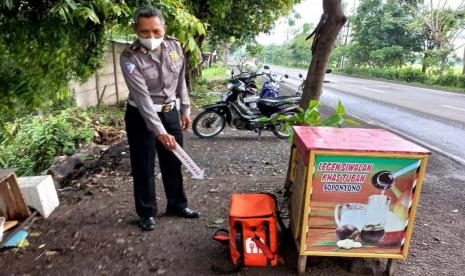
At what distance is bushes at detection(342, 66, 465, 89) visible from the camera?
20906 mm

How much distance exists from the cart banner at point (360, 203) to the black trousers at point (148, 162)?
1.36m

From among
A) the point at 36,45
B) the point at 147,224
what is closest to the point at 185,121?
the point at 147,224

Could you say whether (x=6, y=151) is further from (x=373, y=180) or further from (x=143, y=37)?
(x=373, y=180)

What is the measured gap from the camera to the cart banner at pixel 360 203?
Answer: 229cm

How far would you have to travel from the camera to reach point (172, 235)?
305cm

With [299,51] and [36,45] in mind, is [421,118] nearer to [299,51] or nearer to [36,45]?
[36,45]

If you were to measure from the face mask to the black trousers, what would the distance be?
52cm

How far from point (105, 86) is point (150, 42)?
7365 millimetres

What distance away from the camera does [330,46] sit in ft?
12.3

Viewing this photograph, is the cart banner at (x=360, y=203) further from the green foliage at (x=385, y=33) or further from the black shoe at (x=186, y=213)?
the green foliage at (x=385, y=33)

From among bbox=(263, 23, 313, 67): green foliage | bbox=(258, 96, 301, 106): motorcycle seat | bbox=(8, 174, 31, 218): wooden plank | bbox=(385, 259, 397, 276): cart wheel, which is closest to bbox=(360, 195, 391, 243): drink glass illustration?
bbox=(385, 259, 397, 276): cart wheel

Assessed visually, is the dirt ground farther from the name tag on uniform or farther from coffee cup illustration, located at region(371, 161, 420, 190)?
the name tag on uniform

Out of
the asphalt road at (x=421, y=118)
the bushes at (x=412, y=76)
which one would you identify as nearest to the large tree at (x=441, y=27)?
the bushes at (x=412, y=76)

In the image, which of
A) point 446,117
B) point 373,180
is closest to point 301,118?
point 373,180
